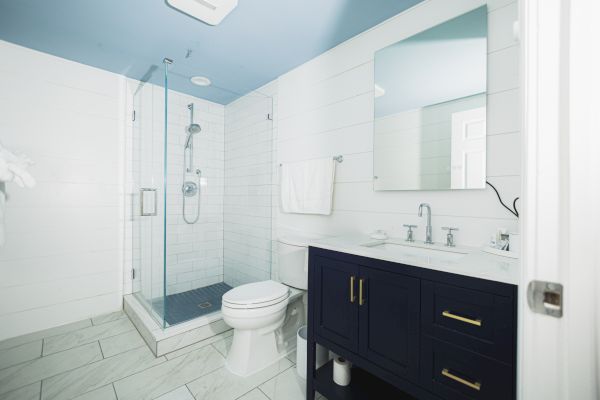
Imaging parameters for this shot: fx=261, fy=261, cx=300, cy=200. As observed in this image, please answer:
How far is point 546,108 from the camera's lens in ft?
1.49

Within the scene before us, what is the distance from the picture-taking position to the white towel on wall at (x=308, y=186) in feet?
6.72

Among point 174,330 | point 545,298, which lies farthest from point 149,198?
point 545,298

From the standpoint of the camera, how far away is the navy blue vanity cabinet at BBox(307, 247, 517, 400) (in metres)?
0.86

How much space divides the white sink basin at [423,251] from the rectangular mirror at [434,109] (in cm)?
34

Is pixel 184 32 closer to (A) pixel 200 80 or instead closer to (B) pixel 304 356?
(A) pixel 200 80

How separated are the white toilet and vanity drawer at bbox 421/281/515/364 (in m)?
1.03

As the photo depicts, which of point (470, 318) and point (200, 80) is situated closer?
point (470, 318)

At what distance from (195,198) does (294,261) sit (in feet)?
4.35

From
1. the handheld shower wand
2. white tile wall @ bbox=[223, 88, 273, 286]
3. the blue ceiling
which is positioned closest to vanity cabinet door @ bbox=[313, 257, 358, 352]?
white tile wall @ bbox=[223, 88, 273, 286]

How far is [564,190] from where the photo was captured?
0.44m

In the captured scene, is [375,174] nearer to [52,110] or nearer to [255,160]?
[255,160]

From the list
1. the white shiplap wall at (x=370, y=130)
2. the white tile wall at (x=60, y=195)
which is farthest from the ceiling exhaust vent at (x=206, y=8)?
the white tile wall at (x=60, y=195)

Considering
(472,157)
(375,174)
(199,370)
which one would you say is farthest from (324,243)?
(199,370)

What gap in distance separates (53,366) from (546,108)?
2.76m
